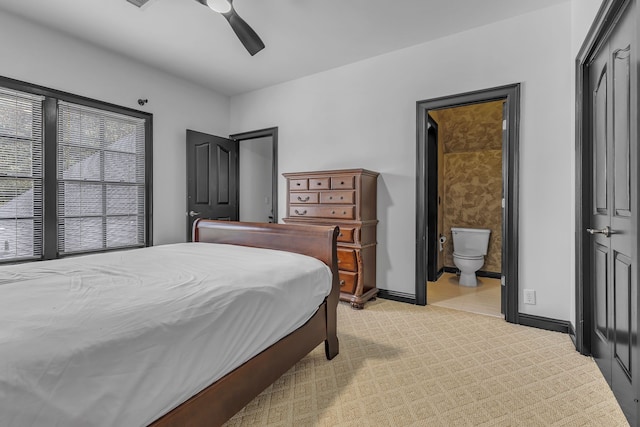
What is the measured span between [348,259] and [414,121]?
1.58 meters

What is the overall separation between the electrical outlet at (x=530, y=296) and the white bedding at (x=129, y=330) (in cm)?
208

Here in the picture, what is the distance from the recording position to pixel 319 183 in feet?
10.9

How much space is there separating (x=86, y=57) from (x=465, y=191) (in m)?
4.93

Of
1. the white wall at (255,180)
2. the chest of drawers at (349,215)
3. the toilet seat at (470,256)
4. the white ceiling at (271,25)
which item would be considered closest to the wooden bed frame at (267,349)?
the chest of drawers at (349,215)

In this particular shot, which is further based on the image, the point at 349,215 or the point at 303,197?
the point at 303,197

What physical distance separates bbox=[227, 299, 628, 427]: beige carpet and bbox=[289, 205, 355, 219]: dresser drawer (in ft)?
3.68

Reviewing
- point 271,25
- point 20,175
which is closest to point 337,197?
point 271,25

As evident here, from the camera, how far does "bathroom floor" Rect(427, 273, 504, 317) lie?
3089 millimetres

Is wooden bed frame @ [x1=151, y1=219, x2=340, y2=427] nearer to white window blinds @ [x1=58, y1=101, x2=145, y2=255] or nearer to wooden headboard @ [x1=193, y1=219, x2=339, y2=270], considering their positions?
wooden headboard @ [x1=193, y1=219, x2=339, y2=270]

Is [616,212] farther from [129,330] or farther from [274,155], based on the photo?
→ [274,155]

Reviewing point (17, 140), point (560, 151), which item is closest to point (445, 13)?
point (560, 151)

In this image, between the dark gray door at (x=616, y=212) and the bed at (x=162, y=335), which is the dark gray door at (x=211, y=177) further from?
the dark gray door at (x=616, y=212)

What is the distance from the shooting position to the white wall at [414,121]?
8.42 feet

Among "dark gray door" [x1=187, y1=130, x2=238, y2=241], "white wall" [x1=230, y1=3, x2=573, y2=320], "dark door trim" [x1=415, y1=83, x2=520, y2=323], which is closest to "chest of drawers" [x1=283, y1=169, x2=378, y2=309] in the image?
"white wall" [x1=230, y1=3, x2=573, y2=320]
